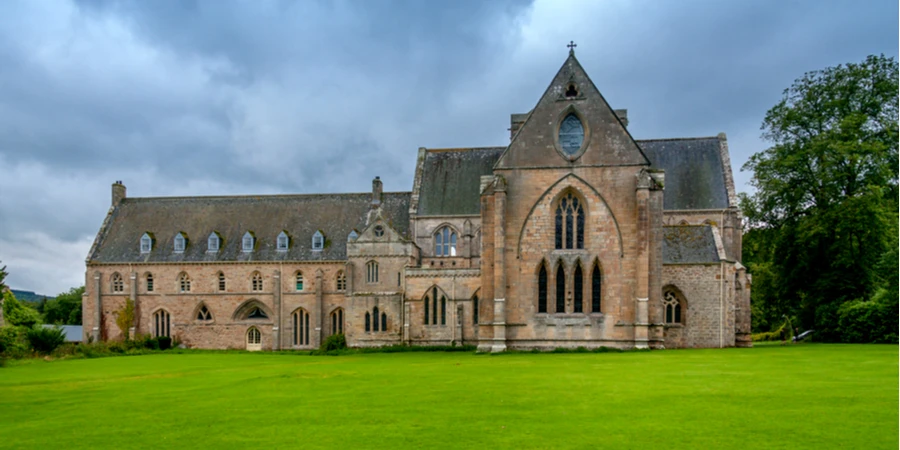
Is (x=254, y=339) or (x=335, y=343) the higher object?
(x=335, y=343)

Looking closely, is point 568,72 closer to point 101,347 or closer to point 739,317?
point 739,317

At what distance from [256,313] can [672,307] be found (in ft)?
117

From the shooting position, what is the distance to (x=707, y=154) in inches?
2173

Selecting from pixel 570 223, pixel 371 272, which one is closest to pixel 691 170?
pixel 570 223

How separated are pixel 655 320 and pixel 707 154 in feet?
63.5

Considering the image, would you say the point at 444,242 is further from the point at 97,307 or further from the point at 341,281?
the point at 97,307

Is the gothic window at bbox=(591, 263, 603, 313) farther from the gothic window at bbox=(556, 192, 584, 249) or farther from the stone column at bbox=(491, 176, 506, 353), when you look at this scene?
the stone column at bbox=(491, 176, 506, 353)

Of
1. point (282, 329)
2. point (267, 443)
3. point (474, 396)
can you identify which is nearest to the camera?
point (267, 443)

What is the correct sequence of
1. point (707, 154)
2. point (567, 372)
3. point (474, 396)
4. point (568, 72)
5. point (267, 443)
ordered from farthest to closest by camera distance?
point (707, 154)
point (568, 72)
point (567, 372)
point (474, 396)
point (267, 443)

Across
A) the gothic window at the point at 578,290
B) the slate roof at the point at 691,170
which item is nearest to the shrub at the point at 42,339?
the gothic window at the point at 578,290

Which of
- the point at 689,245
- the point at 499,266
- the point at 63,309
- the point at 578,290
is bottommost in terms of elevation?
the point at 63,309

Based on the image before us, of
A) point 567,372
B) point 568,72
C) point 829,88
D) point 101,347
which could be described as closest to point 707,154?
point 829,88

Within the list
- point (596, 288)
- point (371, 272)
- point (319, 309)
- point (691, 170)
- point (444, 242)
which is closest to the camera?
point (596, 288)

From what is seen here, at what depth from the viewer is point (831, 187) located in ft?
163
